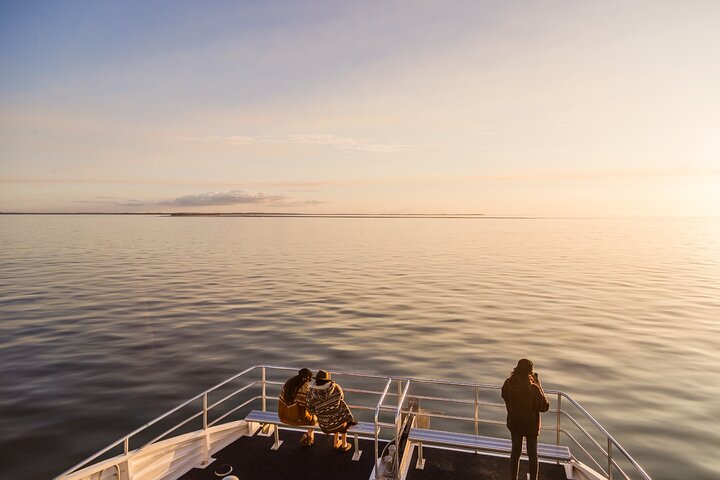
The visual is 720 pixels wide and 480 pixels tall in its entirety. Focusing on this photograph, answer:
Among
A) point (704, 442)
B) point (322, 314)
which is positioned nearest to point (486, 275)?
point (322, 314)

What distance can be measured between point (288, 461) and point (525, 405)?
467 centimetres

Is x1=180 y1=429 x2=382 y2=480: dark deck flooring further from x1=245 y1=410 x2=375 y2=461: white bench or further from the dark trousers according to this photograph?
the dark trousers

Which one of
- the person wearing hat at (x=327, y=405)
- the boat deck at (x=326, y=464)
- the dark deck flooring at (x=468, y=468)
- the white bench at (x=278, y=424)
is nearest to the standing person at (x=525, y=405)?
the dark deck flooring at (x=468, y=468)

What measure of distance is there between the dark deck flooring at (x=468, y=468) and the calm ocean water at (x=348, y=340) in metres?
5.59

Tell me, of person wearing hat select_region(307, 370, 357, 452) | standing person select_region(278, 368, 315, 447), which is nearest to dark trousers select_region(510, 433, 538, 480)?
person wearing hat select_region(307, 370, 357, 452)

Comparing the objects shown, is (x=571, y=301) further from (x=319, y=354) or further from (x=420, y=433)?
(x=420, y=433)

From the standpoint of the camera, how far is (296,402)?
938cm

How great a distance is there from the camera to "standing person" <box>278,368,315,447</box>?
938 centimetres

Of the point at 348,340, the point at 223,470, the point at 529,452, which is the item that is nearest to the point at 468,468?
the point at 529,452

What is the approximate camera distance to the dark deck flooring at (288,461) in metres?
8.78

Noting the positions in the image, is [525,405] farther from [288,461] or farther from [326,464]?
[288,461]

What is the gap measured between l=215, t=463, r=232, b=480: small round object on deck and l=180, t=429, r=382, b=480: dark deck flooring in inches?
3.0

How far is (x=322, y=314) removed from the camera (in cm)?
2914

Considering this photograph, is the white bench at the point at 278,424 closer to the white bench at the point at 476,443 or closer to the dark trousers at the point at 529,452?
the white bench at the point at 476,443
